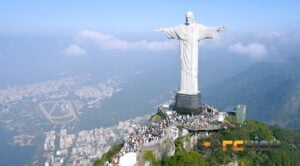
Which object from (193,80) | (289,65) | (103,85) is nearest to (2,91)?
(103,85)

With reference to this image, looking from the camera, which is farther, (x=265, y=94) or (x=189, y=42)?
(x=265, y=94)

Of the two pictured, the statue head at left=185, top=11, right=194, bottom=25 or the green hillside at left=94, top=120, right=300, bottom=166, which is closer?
the green hillside at left=94, top=120, right=300, bottom=166

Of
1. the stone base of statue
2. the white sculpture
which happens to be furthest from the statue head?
the stone base of statue

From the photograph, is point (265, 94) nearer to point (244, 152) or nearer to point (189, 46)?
point (189, 46)

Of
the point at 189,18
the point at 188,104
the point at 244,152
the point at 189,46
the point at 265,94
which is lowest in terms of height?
the point at 265,94

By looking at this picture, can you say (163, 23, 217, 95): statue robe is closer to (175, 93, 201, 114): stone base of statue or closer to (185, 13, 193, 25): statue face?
(185, 13, 193, 25): statue face

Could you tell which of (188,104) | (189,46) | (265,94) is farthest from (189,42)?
(265,94)

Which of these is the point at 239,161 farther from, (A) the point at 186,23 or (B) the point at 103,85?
(B) the point at 103,85
